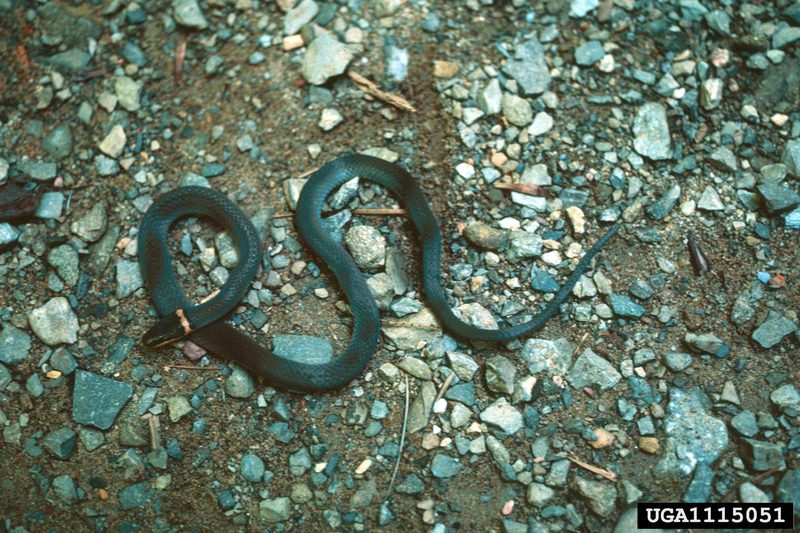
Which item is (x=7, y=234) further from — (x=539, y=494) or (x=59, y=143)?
(x=539, y=494)

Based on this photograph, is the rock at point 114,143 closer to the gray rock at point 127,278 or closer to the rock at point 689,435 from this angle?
the gray rock at point 127,278

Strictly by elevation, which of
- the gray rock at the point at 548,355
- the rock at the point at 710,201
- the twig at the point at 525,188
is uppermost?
the twig at the point at 525,188

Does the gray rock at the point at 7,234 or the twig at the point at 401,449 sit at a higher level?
the gray rock at the point at 7,234

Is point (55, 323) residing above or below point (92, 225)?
below

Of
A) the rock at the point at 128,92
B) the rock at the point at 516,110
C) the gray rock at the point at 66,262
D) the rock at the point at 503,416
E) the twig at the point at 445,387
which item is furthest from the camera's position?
the rock at the point at 128,92

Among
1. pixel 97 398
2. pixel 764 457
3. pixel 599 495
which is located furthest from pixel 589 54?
pixel 97 398

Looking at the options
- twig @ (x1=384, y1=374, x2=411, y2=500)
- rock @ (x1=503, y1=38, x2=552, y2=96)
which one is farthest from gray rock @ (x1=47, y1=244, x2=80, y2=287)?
rock @ (x1=503, y1=38, x2=552, y2=96)

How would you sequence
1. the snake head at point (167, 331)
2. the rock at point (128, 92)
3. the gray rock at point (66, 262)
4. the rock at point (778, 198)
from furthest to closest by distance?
the rock at point (128, 92) < the gray rock at point (66, 262) < the rock at point (778, 198) < the snake head at point (167, 331)

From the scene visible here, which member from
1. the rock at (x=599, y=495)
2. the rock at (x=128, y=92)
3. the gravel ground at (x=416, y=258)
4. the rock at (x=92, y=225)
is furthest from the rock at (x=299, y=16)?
the rock at (x=599, y=495)

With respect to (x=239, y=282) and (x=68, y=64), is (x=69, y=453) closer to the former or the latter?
(x=239, y=282)
